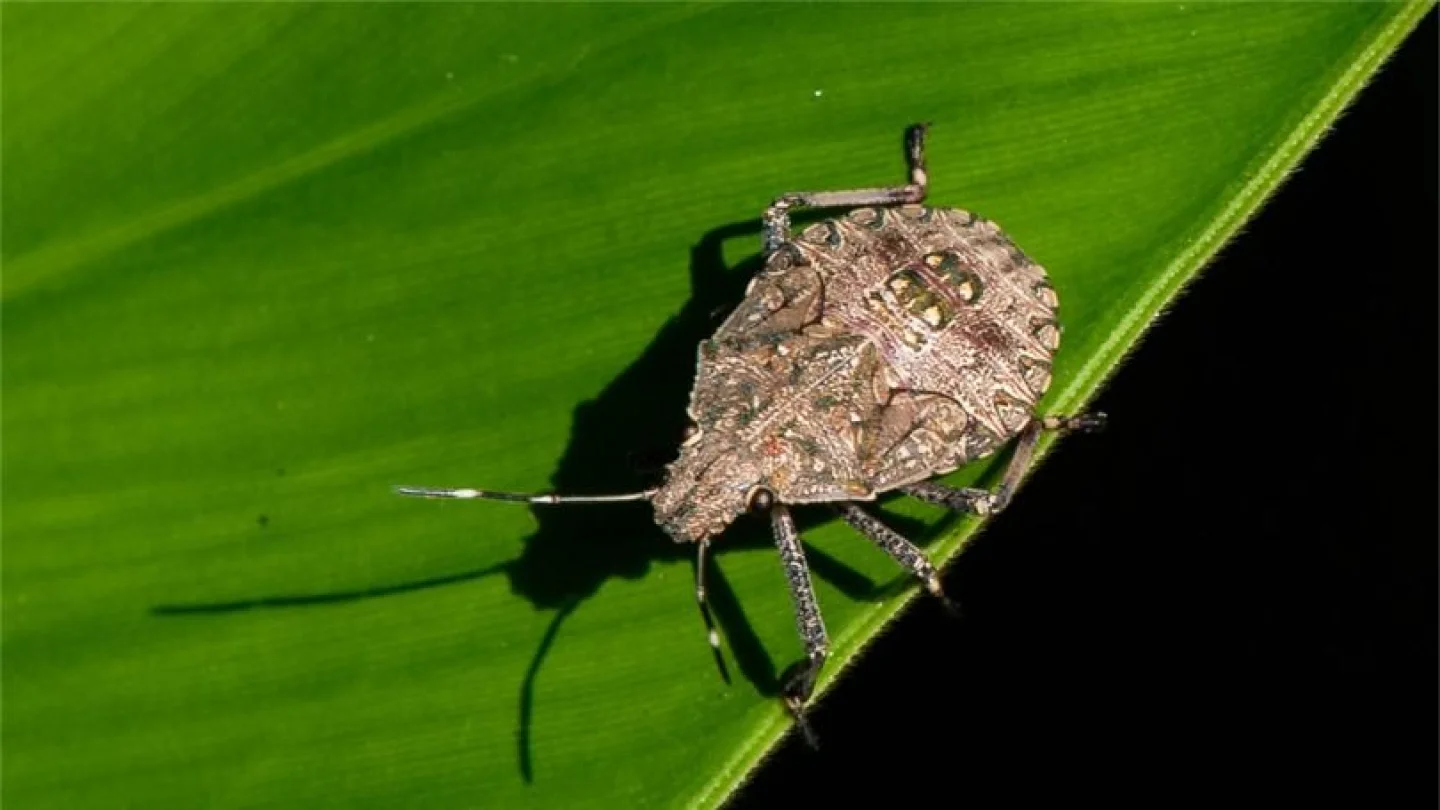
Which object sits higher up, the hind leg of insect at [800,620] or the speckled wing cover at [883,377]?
the speckled wing cover at [883,377]

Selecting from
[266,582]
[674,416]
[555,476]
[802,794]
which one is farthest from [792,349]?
[802,794]

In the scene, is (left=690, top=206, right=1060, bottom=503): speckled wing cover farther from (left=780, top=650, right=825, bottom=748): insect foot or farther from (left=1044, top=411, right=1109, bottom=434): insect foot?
(left=780, top=650, right=825, bottom=748): insect foot

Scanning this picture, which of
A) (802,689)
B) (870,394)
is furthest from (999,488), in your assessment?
(802,689)

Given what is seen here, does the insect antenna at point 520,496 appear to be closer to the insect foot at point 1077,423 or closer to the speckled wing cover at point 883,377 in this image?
the speckled wing cover at point 883,377

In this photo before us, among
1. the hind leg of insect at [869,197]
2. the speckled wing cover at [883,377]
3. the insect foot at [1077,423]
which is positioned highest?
the hind leg of insect at [869,197]

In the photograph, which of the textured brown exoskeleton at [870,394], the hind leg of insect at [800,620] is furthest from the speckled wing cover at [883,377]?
the hind leg of insect at [800,620]

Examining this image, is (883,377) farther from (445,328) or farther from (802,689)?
(445,328)

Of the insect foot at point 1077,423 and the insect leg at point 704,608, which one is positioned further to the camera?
the insect foot at point 1077,423

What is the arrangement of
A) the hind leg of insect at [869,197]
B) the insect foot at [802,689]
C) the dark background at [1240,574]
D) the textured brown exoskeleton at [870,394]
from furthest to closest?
the dark background at [1240,574], the hind leg of insect at [869,197], the textured brown exoskeleton at [870,394], the insect foot at [802,689]

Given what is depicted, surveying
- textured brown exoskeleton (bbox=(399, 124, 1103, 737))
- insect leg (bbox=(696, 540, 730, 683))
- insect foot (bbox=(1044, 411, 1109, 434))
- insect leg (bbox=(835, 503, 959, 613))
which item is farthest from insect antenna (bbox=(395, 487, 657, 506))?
insect foot (bbox=(1044, 411, 1109, 434))
